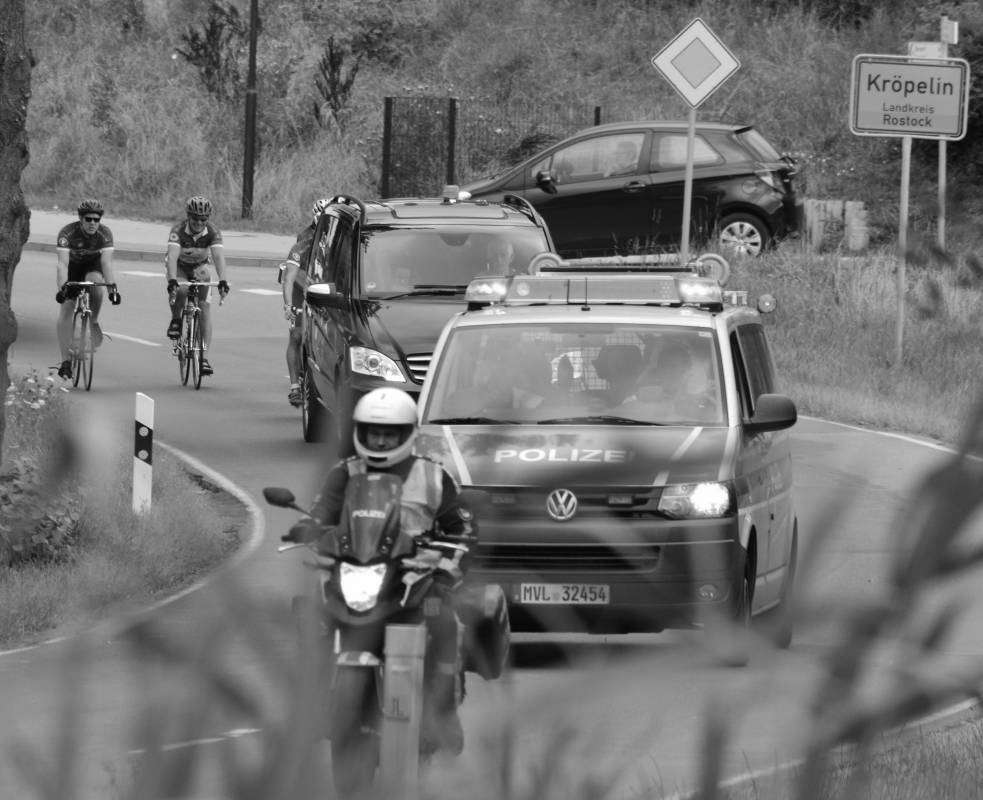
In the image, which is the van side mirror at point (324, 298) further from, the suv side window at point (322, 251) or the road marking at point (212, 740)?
the road marking at point (212, 740)

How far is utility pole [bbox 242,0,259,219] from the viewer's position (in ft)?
112

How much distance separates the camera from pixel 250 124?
115 feet

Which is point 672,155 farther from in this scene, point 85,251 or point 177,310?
point 85,251

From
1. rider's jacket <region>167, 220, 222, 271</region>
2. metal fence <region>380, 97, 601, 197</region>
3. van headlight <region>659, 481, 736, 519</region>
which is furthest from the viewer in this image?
metal fence <region>380, 97, 601, 197</region>

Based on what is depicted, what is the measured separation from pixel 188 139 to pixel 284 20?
7.69 metres

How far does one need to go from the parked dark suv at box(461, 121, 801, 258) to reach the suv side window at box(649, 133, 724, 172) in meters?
0.01

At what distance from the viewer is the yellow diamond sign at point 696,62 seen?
16.6 metres

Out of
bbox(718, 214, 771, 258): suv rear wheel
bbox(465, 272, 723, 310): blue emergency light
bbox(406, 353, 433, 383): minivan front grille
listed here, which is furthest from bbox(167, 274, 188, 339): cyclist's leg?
bbox(718, 214, 771, 258): suv rear wheel

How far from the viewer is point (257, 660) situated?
1390 mm

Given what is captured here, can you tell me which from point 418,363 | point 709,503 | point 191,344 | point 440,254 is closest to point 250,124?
point 191,344

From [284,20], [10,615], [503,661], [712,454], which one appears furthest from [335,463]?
[284,20]

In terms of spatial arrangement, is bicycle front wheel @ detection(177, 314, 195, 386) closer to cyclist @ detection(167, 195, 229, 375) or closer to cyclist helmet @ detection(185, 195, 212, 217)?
cyclist @ detection(167, 195, 229, 375)

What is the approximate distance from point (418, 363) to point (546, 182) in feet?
35.5

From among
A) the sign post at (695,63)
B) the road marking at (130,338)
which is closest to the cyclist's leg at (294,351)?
the sign post at (695,63)
